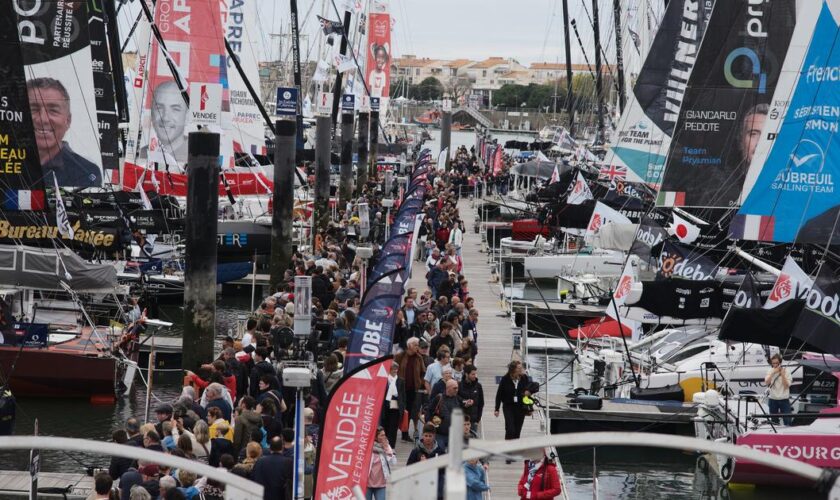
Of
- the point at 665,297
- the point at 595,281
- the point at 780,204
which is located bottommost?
the point at 595,281

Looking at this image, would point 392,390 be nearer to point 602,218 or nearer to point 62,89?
point 62,89

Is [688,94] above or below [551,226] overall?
above

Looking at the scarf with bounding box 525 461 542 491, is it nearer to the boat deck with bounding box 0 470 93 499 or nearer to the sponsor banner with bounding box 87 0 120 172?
the boat deck with bounding box 0 470 93 499

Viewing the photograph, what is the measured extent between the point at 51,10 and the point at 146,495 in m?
18.3

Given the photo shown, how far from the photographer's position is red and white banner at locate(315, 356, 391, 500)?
406 inches

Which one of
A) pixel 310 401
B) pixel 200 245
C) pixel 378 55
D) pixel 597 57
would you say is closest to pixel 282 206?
pixel 200 245

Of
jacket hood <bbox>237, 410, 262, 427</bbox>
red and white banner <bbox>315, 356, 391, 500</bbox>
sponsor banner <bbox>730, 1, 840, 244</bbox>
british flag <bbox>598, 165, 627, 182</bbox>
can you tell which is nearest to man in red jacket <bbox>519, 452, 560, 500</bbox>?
red and white banner <bbox>315, 356, 391, 500</bbox>

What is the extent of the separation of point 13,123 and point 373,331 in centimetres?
1129

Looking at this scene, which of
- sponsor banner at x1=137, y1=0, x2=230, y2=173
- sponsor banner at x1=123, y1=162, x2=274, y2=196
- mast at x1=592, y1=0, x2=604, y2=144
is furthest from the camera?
mast at x1=592, y1=0, x2=604, y2=144

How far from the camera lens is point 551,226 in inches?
1622

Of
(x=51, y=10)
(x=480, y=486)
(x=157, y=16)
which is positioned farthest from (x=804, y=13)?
(x=157, y=16)

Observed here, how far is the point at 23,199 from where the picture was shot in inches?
851

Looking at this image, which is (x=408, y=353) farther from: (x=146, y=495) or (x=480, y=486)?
(x=146, y=495)

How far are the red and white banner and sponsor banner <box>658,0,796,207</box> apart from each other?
15.9m
